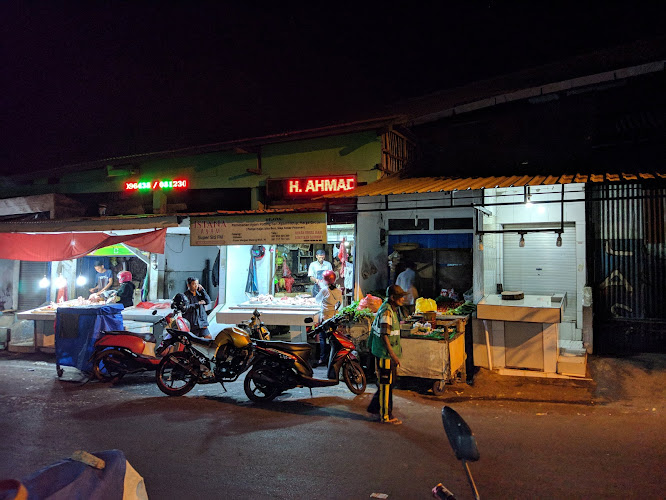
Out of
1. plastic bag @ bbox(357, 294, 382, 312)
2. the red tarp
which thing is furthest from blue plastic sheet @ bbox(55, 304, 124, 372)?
plastic bag @ bbox(357, 294, 382, 312)

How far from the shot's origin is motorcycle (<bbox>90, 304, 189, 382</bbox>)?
30.9 feet

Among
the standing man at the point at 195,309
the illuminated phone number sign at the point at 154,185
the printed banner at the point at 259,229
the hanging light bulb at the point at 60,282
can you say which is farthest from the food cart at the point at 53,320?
the illuminated phone number sign at the point at 154,185

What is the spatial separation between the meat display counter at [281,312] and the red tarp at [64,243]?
255cm

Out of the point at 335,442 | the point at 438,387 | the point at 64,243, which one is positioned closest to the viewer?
the point at 335,442

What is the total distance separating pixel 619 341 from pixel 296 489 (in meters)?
8.19

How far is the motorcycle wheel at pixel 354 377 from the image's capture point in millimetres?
8383

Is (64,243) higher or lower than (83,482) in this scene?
higher

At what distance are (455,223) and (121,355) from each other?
9147 millimetres

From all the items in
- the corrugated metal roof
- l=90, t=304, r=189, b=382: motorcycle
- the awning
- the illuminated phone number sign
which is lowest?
l=90, t=304, r=189, b=382: motorcycle

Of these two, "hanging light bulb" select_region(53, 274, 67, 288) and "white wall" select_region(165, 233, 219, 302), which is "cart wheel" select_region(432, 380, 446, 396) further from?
"hanging light bulb" select_region(53, 274, 67, 288)

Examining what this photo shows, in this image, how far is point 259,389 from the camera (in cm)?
827

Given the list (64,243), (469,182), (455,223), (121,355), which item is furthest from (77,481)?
(455,223)

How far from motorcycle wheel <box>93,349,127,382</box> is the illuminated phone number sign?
18.1 feet

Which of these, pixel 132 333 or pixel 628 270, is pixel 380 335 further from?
pixel 628 270
